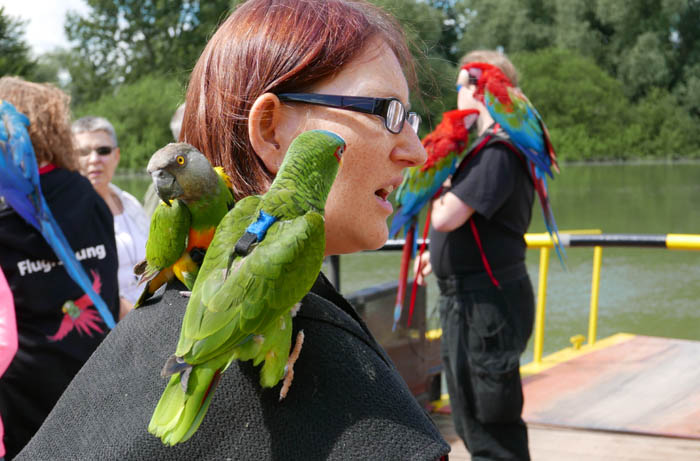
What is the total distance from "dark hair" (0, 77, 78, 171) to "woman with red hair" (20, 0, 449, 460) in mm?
1473

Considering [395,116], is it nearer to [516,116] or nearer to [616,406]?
[516,116]

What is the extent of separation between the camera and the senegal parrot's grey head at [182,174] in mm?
875

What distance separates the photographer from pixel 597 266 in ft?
14.2

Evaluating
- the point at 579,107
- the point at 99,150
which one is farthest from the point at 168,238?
the point at 579,107

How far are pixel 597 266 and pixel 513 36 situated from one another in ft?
65.2

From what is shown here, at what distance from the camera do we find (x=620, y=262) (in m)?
8.17

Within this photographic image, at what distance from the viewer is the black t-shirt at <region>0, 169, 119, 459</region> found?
6.71 feet

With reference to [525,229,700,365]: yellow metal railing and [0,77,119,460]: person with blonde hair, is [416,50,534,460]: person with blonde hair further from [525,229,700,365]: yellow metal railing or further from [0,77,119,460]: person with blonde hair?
[0,77,119,460]: person with blonde hair

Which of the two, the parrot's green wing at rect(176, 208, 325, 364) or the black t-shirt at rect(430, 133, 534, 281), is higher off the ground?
the parrot's green wing at rect(176, 208, 325, 364)

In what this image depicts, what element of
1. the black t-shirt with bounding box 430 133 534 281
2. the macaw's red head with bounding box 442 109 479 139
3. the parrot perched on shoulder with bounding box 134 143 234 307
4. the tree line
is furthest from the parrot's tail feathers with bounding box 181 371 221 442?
the tree line

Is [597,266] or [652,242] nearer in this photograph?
[652,242]

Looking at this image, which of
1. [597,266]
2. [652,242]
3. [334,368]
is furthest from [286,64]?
[597,266]

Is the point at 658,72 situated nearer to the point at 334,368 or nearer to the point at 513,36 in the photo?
the point at 513,36

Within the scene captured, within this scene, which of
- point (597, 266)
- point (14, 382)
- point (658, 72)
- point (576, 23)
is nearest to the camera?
point (14, 382)
